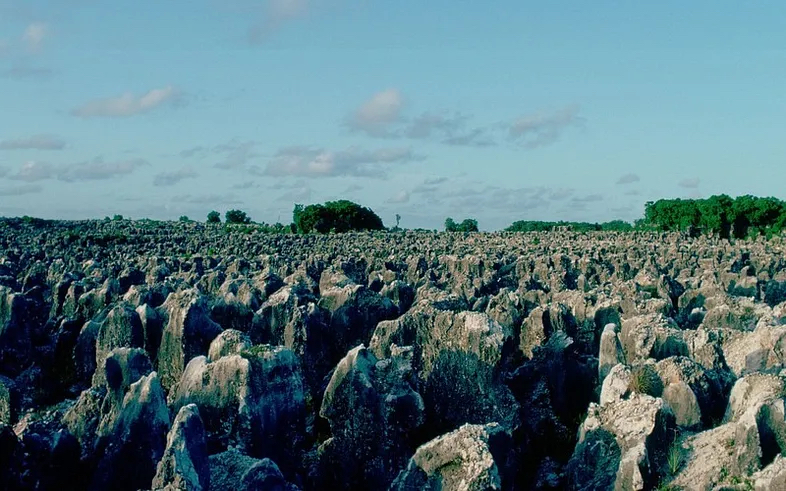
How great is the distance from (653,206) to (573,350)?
79.1 meters

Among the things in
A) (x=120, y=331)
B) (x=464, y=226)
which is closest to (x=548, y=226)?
(x=464, y=226)

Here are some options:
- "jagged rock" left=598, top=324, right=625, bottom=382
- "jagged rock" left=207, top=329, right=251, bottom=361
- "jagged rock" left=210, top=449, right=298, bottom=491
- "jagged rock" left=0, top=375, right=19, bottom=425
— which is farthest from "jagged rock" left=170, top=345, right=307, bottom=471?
"jagged rock" left=598, top=324, right=625, bottom=382

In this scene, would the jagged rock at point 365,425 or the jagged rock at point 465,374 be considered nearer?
the jagged rock at point 365,425

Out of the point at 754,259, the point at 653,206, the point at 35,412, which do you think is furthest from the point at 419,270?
the point at 653,206

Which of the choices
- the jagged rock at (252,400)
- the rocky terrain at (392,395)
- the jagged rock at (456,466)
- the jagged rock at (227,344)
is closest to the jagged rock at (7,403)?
the rocky terrain at (392,395)

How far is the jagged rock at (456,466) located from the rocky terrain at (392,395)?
0.05 feet

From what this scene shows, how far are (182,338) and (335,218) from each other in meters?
74.0

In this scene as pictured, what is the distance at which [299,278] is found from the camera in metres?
23.2

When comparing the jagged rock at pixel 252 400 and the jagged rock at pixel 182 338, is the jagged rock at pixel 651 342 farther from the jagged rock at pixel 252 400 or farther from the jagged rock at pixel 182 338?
the jagged rock at pixel 182 338

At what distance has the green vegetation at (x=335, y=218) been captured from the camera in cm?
8338

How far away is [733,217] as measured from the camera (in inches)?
3051

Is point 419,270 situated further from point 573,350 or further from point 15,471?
point 15,471

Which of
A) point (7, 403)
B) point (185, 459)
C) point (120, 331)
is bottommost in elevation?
point (7, 403)

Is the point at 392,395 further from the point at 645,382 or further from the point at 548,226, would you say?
the point at 548,226
